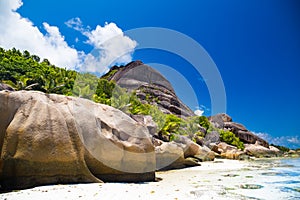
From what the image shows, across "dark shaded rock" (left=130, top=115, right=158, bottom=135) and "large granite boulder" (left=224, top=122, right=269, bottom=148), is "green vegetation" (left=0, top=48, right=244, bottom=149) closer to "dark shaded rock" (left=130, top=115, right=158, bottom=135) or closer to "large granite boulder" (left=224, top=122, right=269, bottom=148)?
"dark shaded rock" (left=130, top=115, right=158, bottom=135)

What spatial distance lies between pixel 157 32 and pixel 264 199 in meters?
17.3

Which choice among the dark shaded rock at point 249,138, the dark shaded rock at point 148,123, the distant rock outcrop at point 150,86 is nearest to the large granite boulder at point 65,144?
the dark shaded rock at point 148,123

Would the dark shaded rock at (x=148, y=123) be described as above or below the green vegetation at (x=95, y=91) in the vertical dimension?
below

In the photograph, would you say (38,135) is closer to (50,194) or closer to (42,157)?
(42,157)

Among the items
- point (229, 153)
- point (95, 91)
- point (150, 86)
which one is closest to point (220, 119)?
point (150, 86)

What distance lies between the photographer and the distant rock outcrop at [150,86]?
61.1 meters

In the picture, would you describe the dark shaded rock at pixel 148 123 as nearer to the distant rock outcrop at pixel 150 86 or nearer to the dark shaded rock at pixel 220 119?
the distant rock outcrop at pixel 150 86

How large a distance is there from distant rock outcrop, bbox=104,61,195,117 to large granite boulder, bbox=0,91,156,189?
1894 inches

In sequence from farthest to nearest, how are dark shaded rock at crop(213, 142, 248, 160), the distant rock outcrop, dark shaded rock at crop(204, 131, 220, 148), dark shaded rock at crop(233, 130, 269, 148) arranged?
1. the distant rock outcrop
2. dark shaded rock at crop(233, 130, 269, 148)
3. dark shaded rock at crop(204, 131, 220, 148)
4. dark shaded rock at crop(213, 142, 248, 160)

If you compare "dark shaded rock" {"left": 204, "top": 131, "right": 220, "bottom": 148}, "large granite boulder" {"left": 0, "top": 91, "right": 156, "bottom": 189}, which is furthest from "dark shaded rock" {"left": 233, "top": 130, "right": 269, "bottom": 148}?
"large granite boulder" {"left": 0, "top": 91, "right": 156, "bottom": 189}

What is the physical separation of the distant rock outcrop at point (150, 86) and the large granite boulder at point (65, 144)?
48108mm

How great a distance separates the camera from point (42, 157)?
6762mm

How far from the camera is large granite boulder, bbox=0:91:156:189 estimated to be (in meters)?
6.59

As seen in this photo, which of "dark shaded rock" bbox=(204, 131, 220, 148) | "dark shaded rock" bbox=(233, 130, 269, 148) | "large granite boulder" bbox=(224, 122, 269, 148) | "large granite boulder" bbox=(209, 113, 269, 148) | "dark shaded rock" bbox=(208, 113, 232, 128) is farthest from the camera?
"dark shaded rock" bbox=(208, 113, 232, 128)
